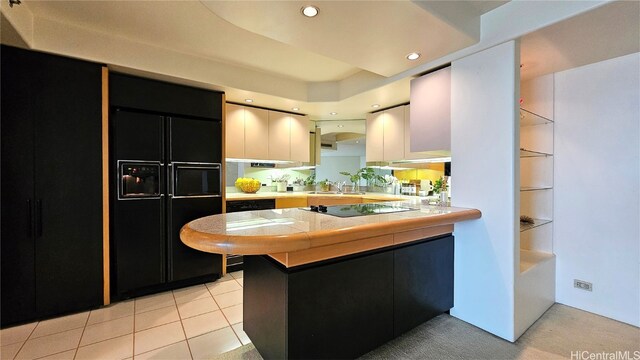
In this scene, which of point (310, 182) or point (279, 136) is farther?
point (310, 182)

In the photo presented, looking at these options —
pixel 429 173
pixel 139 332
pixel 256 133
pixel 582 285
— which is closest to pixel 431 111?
pixel 429 173

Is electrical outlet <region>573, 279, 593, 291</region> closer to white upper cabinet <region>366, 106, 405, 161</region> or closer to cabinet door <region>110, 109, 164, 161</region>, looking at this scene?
white upper cabinet <region>366, 106, 405, 161</region>

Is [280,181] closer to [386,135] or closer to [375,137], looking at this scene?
[375,137]

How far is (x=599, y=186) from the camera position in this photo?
2.17m

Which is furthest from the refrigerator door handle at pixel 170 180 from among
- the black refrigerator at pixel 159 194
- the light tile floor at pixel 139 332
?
the light tile floor at pixel 139 332

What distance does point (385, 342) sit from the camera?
1.65 m

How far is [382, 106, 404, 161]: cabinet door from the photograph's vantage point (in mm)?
3414

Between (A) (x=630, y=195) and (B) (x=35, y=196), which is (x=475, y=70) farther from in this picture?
(B) (x=35, y=196)

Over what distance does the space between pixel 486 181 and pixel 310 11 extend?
1741 millimetres

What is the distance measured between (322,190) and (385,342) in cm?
311

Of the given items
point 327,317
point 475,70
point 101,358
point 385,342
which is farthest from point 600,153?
point 101,358

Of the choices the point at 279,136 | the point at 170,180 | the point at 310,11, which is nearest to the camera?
the point at 310,11

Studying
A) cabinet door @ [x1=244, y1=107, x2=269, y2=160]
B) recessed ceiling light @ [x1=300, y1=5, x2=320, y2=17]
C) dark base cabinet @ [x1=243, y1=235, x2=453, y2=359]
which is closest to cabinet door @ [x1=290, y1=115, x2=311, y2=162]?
cabinet door @ [x1=244, y1=107, x2=269, y2=160]

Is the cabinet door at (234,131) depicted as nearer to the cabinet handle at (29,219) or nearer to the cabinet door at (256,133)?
the cabinet door at (256,133)
